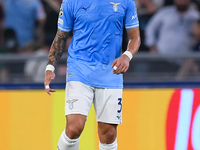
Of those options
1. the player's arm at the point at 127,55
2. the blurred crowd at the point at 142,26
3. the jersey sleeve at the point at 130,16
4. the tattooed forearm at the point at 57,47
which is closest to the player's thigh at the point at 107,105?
the player's arm at the point at 127,55

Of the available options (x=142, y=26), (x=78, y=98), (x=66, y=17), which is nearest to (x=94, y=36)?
(x=66, y=17)

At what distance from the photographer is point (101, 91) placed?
3.53 meters

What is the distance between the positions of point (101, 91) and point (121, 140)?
39.7 inches

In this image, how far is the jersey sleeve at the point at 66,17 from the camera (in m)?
3.50

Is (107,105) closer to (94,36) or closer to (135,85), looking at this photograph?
(94,36)

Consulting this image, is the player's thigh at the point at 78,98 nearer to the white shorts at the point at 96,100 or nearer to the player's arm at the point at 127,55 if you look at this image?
the white shorts at the point at 96,100

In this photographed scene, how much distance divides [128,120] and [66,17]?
57.6 inches

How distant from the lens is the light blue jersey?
346 centimetres

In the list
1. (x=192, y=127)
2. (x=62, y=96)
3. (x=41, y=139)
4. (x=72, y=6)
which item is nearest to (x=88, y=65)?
(x=72, y=6)

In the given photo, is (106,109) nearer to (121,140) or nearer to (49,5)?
(121,140)

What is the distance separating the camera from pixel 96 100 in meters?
3.57

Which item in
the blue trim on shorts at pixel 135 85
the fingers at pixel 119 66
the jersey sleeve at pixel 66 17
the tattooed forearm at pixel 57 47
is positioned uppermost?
the jersey sleeve at pixel 66 17

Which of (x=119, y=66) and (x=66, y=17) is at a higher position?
(x=66, y=17)

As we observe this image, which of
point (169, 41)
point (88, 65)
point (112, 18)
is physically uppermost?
point (169, 41)
